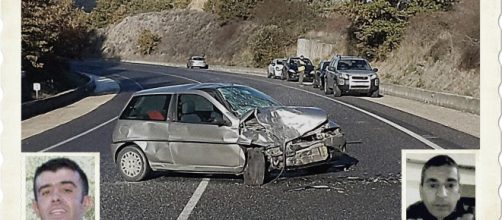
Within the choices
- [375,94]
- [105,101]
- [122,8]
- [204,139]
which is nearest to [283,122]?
[204,139]

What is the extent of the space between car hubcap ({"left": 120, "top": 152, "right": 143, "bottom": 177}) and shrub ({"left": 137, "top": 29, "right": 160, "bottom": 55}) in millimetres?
596

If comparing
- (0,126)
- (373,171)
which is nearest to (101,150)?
(0,126)

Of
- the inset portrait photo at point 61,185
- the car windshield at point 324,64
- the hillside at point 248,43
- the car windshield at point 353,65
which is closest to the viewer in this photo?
the inset portrait photo at point 61,185

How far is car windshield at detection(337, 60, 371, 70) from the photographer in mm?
4610

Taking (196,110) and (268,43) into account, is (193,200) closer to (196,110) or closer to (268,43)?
(196,110)

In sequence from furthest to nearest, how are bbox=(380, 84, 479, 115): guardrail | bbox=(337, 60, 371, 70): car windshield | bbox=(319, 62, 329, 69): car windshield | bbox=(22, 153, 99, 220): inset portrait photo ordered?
bbox=(319, 62, 329, 69): car windshield, bbox=(337, 60, 371, 70): car windshield, bbox=(380, 84, 479, 115): guardrail, bbox=(22, 153, 99, 220): inset portrait photo

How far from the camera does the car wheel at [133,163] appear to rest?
4.34 m

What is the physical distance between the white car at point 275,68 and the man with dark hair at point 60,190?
1005mm

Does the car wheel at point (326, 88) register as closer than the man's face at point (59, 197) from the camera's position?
No

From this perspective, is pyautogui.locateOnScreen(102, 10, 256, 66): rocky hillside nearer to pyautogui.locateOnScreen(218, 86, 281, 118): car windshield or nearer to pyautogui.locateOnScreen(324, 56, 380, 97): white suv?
pyautogui.locateOnScreen(218, 86, 281, 118): car windshield

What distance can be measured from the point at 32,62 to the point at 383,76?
158 centimetres

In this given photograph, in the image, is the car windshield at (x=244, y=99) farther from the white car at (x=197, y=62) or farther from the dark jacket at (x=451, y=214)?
the dark jacket at (x=451, y=214)

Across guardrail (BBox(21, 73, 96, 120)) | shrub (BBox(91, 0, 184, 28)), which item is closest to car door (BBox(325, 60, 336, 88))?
shrub (BBox(91, 0, 184, 28))

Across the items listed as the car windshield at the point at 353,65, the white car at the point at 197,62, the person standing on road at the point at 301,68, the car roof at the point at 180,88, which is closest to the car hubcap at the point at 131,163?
the car roof at the point at 180,88
